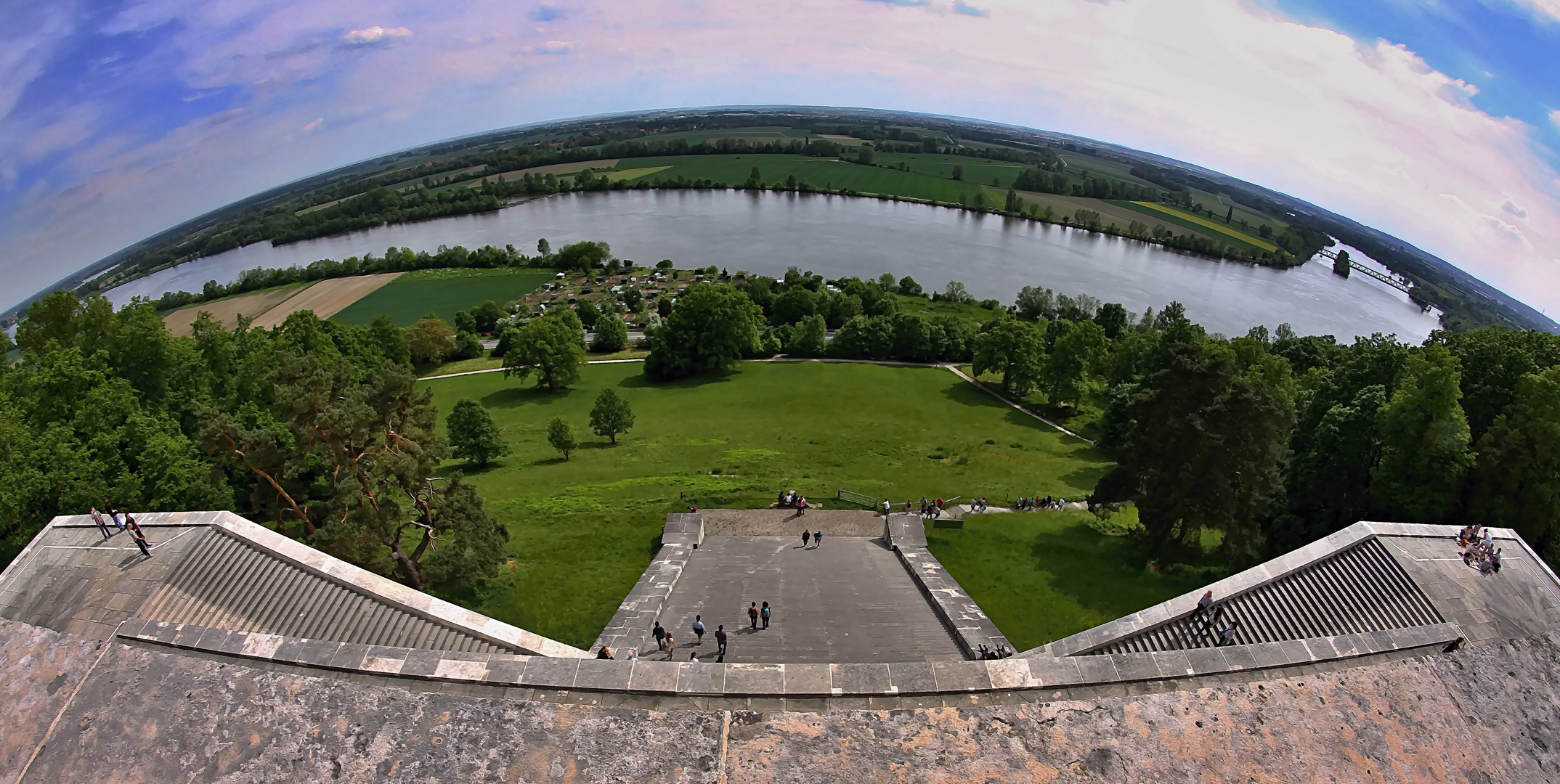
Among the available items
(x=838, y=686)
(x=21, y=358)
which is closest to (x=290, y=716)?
(x=838, y=686)

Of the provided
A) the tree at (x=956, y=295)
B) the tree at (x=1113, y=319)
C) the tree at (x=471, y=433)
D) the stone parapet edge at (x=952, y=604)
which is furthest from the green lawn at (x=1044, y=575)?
the tree at (x=956, y=295)

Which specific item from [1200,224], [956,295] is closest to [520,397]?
[956,295]

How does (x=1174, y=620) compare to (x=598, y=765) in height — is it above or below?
below

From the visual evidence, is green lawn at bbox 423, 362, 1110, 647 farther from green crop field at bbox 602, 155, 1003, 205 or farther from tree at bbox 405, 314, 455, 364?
green crop field at bbox 602, 155, 1003, 205

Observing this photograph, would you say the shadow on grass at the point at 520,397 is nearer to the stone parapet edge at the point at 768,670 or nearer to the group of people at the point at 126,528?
the group of people at the point at 126,528

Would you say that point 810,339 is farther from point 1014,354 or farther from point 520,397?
point 520,397

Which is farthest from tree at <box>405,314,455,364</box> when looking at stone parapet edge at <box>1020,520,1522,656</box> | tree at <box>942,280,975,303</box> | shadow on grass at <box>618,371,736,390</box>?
stone parapet edge at <box>1020,520,1522,656</box>

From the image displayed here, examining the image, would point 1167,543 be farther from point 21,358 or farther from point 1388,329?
point 1388,329

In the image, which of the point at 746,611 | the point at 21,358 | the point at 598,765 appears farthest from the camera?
the point at 21,358
